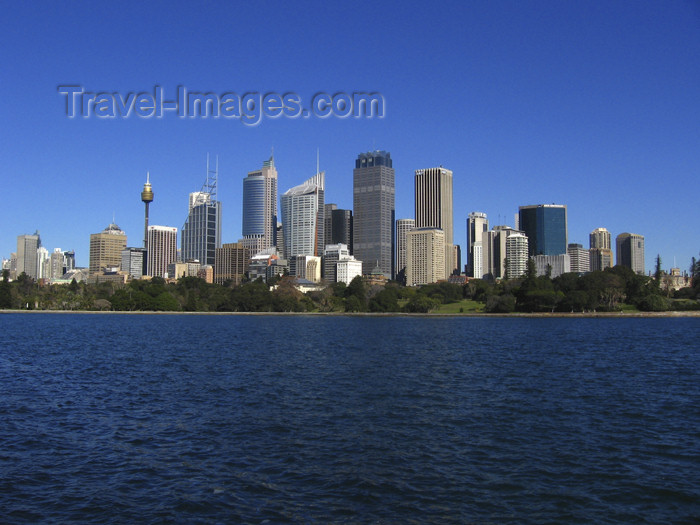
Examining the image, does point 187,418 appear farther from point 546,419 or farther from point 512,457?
point 546,419

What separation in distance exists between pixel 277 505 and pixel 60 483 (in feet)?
24.9

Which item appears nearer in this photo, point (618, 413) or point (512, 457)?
point (512, 457)

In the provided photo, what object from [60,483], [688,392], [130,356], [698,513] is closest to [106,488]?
[60,483]

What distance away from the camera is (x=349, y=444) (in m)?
25.6

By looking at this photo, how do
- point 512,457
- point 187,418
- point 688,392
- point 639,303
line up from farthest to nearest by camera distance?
point 639,303, point 688,392, point 187,418, point 512,457

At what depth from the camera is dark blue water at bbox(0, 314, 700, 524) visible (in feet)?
61.4

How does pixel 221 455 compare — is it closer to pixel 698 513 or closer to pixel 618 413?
pixel 698 513

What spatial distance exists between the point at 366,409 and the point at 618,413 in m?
12.7

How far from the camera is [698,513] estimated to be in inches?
727

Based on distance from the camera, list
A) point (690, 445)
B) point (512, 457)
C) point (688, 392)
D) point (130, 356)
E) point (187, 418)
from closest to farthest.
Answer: point (512, 457) → point (690, 445) → point (187, 418) → point (688, 392) → point (130, 356)

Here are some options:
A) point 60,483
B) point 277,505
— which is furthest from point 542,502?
point 60,483

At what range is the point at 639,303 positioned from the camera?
18600cm

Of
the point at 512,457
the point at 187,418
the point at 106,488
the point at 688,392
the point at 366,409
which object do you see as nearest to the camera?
the point at 106,488

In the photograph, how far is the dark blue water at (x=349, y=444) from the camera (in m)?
18.7
